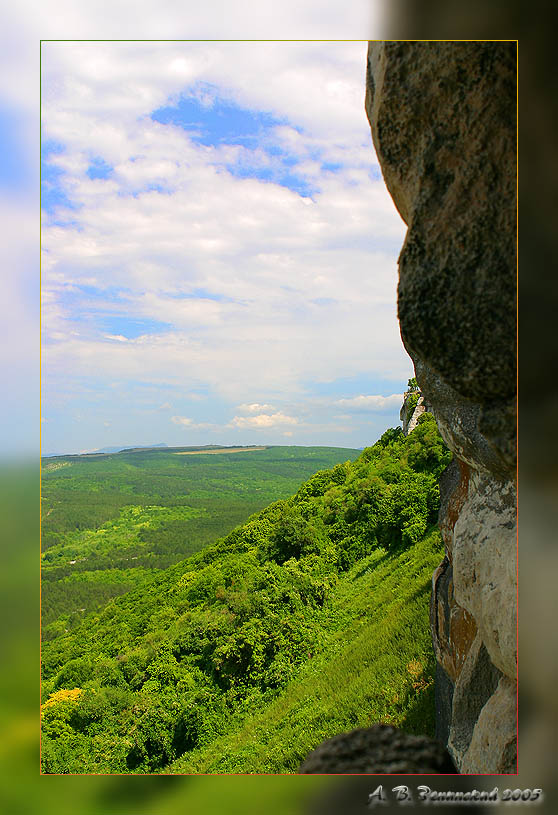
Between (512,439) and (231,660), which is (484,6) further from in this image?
(231,660)

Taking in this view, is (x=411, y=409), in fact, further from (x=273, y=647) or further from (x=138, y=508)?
(x=138, y=508)

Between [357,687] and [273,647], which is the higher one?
[357,687]

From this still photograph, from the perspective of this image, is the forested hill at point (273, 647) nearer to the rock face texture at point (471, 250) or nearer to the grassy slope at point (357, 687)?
the grassy slope at point (357, 687)

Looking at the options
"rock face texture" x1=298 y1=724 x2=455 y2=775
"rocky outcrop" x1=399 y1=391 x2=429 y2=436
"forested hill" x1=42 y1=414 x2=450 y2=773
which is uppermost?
"rocky outcrop" x1=399 y1=391 x2=429 y2=436

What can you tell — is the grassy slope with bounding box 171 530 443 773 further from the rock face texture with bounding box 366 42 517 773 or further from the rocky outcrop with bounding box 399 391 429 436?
the rocky outcrop with bounding box 399 391 429 436

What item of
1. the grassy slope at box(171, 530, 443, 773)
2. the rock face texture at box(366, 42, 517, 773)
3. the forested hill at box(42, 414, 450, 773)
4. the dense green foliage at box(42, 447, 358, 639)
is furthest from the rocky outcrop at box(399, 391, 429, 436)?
the rock face texture at box(366, 42, 517, 773)

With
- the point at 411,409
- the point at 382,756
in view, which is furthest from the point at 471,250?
the point at 411,409
